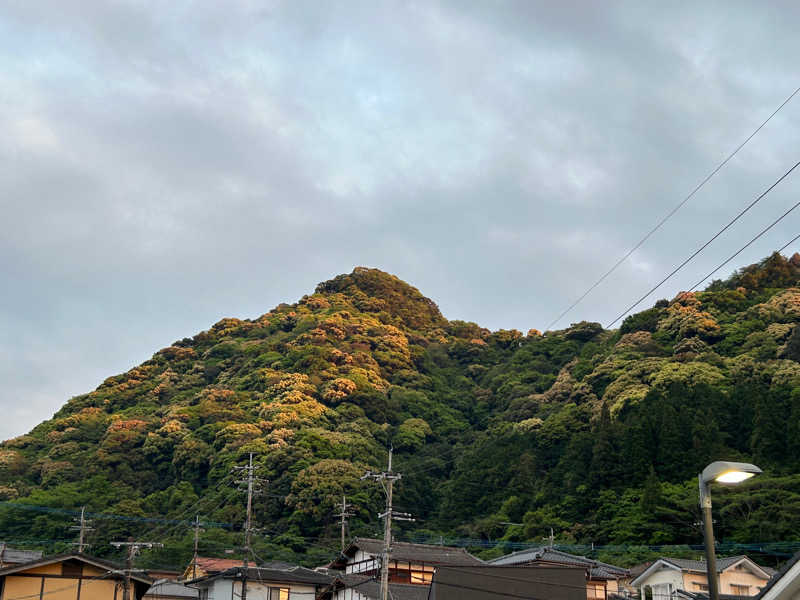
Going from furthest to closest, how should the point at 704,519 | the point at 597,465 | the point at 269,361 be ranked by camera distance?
the point at 269,361 < the point at 597,465 < the point at 704,519

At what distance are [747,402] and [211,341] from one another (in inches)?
2991

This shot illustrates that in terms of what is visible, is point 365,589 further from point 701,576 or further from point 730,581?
point 730,581

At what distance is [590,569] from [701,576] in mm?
5398

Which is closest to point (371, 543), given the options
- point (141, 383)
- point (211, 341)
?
point (141, 383)

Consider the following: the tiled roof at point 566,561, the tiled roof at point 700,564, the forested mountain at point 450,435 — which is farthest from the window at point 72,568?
the forested mountain at point 450,435

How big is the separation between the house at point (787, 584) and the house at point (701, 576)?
3051cm

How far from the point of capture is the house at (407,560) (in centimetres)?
3431

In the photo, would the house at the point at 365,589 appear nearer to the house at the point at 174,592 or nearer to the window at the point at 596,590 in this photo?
the window at the point at 596,590

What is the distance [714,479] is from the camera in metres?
6.97

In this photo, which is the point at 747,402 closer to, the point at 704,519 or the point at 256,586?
the point at 256,586

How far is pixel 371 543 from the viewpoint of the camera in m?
38.3

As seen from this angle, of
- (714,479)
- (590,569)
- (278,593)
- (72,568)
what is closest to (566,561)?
(590,569)

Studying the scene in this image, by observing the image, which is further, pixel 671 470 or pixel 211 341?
pixel 211 341

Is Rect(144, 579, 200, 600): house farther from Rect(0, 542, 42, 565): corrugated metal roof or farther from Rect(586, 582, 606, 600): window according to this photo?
Rect(586, 582, 606, 600): window
